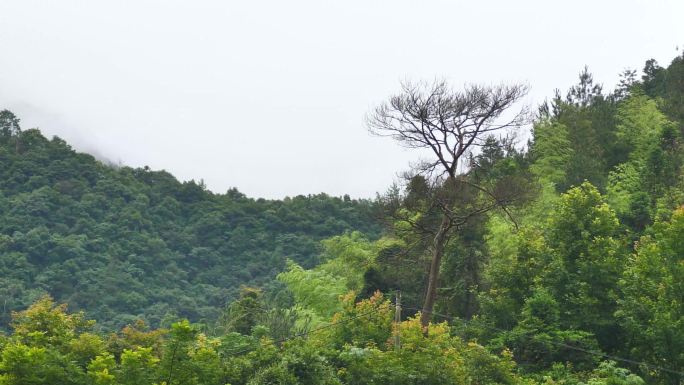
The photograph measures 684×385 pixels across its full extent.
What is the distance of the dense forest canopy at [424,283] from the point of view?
18.8 metres

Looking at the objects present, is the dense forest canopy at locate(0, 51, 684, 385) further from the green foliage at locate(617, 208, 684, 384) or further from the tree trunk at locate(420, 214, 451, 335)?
the tree trunk at locate(420, 214, 451, 335)

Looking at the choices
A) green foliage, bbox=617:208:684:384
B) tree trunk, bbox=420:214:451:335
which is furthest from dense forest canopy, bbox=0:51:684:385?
tree trunk, bbox=420:214:451:335

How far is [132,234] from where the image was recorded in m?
75.6

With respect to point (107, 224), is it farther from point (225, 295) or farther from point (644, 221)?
point (644, 221)

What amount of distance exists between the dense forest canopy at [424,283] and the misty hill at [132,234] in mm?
233

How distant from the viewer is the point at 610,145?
48.5 meters

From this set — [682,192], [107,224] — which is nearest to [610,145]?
[682,192]

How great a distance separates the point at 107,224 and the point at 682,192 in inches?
2062

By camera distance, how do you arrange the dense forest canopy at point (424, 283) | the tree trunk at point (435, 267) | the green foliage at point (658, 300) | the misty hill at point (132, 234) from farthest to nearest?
1. the misty hill at point (132, 234)
2. the tree trunk at point (435, 267)
3. the green foliage at point (658, 300)
4. the dense forest canopy at point (424, 283)

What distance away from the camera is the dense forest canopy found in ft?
61.7

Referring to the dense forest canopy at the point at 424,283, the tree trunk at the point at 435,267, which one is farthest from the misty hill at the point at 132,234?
the tree trunk at the point at 435,267

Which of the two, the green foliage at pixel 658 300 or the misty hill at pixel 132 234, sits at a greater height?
the misty hill at pixel 132 234

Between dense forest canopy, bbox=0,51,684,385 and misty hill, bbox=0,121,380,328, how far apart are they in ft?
0.76

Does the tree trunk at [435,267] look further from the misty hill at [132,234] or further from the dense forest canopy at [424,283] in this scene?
the misty hill at [132,234]
